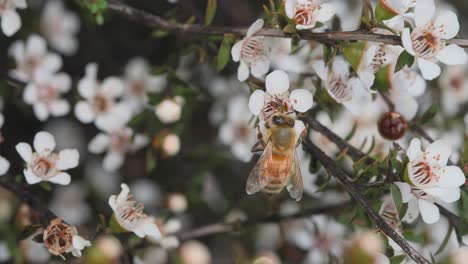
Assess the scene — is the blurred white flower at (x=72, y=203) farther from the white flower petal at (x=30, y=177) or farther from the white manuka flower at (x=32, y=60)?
the white flower petal at (x=30, y=177)

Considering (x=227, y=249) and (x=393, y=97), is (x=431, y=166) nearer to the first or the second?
(x=393, y=97)

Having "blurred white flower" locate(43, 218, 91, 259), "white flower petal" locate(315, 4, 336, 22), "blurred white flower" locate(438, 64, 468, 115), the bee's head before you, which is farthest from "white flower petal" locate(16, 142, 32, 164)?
"blurred white flower" locate(438, 64, 468, 115)

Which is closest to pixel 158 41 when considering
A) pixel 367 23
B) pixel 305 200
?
pixel 305 200

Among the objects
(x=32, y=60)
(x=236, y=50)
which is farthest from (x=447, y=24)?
(x=32, y=60)

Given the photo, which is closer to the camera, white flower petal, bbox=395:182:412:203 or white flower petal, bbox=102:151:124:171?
white flower petal, bbox=395:182:412:203

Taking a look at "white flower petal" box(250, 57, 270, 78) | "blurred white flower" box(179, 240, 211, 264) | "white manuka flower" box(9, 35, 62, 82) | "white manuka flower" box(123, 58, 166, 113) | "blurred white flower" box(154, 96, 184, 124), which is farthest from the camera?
"white manuka flower" box(123, 58, 166, 113)

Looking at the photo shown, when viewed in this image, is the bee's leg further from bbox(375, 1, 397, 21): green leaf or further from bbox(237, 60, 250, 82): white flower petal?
bbox(375, 1, 397, 21): green leaf

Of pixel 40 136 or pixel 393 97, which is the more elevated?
pixel 40 136
